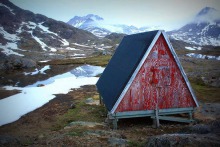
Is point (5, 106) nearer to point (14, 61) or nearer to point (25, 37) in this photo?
point (14, 61)

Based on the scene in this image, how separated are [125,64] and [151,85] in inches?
110

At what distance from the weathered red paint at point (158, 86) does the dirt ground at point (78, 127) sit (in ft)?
6.05

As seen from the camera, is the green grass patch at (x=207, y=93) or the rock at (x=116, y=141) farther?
the green grass patch at (x=207, y=93)

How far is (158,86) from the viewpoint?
16.0 meters

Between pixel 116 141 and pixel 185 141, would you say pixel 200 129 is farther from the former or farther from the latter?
pixel 116 141

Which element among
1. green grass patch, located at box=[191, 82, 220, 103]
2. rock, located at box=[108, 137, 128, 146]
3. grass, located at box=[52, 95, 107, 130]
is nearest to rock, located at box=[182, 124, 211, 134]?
rock, located at box=[108, 137, 128, 146]

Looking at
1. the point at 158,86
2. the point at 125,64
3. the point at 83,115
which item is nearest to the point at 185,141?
the point at 158,86

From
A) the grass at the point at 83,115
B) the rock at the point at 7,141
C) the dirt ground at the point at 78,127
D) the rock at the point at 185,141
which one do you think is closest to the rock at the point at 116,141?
the dirt ground at the point at 78,127

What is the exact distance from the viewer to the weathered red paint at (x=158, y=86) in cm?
1548

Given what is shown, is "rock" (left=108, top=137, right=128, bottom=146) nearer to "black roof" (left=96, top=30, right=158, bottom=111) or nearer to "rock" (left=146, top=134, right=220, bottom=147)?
"rock" (left=146, top=134, right=220, bottom=147)

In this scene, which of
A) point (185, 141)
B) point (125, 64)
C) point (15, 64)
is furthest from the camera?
point (15, 64)

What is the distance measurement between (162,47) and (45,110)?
53.2 ft

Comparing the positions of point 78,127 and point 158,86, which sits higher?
point 158,86

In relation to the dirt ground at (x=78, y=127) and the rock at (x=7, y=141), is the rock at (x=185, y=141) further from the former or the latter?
the rock at (x=7, y=141)
